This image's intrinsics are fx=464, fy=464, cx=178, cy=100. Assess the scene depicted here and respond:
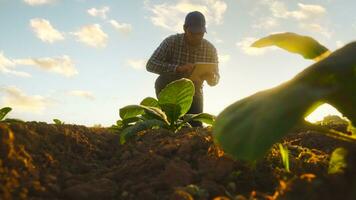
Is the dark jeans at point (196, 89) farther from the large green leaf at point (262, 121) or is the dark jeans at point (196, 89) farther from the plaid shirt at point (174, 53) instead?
the large green leaf at point (262, 121)

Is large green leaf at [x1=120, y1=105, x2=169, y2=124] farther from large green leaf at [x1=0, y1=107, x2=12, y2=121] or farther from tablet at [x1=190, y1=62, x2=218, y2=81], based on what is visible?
tablet at [x1=190, y1=62, x2=218, y2=81]

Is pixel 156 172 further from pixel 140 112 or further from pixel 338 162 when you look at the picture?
pixel 140 112

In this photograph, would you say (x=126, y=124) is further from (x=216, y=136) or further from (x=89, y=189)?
(x=216, y=136)

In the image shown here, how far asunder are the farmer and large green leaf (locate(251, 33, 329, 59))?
11.5 feet

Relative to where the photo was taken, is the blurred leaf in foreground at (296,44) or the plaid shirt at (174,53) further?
the plaid shirt at (174,53)

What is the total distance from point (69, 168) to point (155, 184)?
49 cm

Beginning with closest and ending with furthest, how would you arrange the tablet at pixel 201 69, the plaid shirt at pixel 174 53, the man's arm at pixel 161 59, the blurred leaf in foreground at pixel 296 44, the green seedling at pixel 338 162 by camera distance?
1. the green seedling at pixel 338 162
2. the blurred leaf in foreground at pixel 296 44
3. the tablet at pixel 201 69
4. the man's arm at pixel 161 59
5. the plaid shirt at pixel 174 53

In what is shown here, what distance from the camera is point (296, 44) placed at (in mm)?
1992

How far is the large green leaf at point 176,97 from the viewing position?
131 inches

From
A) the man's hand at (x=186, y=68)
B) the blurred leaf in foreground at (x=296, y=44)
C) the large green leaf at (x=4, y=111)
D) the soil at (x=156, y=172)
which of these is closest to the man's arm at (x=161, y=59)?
the man's hand at (x=186, y=68)

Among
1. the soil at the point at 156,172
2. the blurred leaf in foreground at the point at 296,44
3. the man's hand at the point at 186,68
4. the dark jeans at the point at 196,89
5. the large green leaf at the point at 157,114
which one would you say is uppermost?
the man's hand at the point at 186,68

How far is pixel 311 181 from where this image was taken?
5.02ft

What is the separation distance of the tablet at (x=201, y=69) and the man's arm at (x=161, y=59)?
34 cm

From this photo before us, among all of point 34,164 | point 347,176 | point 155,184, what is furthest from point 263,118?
point 34,164
